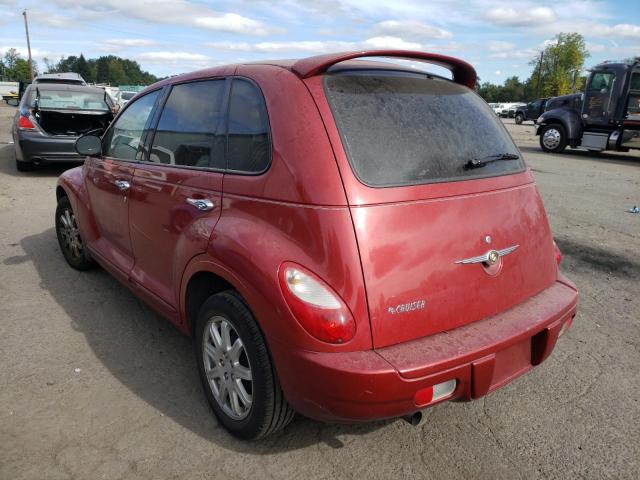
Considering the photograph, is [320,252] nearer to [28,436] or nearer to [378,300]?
[378,300]

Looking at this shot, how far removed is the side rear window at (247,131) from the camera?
238 cm

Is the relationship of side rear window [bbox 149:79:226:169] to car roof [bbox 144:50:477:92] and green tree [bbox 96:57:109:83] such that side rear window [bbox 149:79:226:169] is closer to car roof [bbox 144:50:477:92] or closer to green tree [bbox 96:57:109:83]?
car roof [bbox 144:50:477:92]

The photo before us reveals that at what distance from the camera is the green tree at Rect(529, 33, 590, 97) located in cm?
6631

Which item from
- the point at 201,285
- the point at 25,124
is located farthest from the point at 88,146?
the point at 25,124

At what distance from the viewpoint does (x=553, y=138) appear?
16344mm

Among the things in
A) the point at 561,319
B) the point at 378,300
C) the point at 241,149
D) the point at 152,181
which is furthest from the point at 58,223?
the point at 561,319

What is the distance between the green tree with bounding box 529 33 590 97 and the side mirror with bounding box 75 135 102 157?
71.4 metres

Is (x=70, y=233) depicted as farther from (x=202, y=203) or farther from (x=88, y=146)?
(x=202, y=203)

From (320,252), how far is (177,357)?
1722 mm

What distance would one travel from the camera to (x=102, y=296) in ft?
13.8

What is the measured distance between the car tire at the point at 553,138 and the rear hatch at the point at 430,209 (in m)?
15.1

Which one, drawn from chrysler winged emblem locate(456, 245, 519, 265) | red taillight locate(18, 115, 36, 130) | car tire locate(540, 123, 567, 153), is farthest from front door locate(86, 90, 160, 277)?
car tire locate(540, 123, 567, 153)

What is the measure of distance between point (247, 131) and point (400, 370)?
1360mm

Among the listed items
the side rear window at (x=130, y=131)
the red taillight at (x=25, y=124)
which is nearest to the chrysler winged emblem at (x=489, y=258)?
the side rear window at (x=130, y=131)
